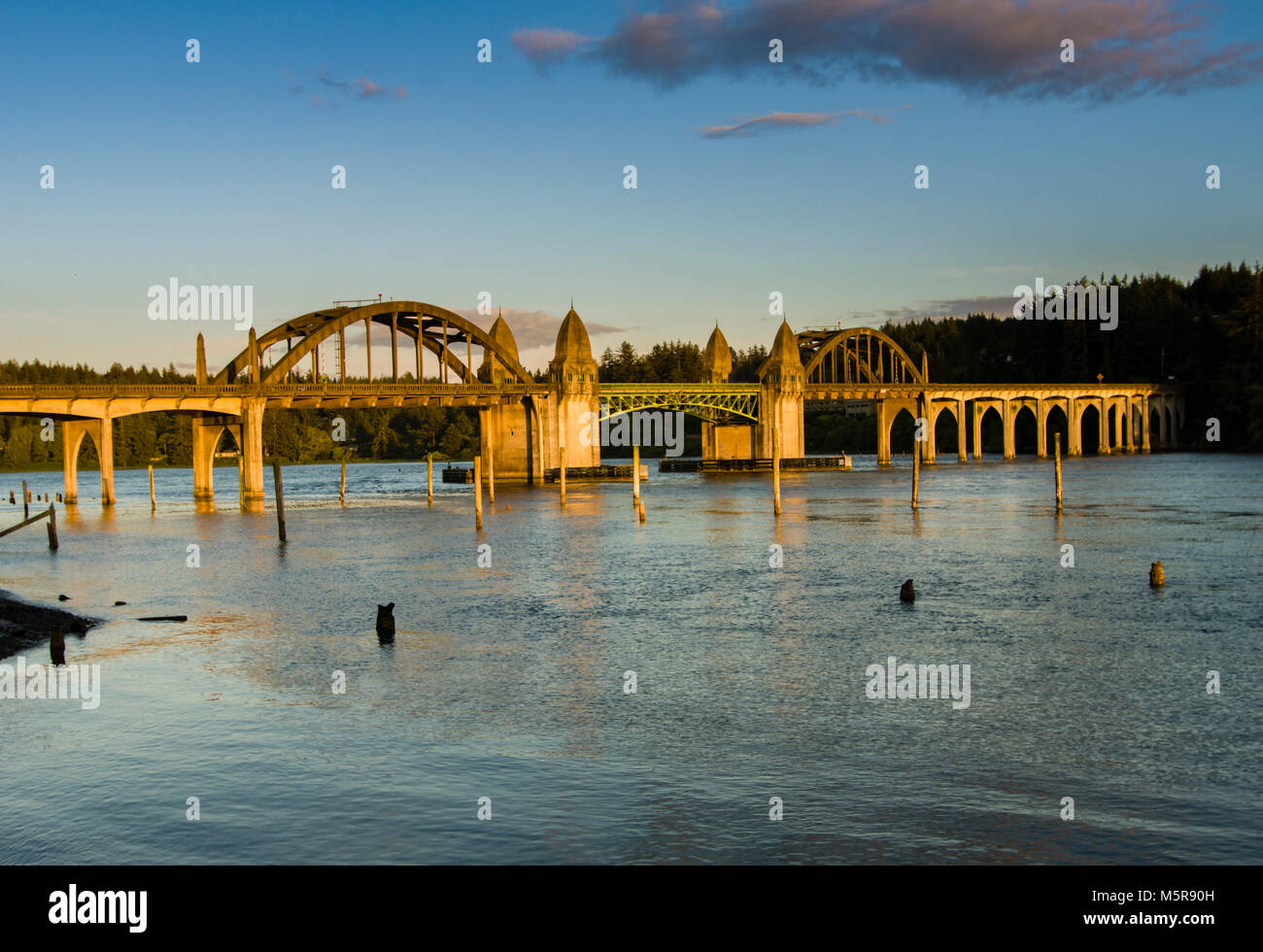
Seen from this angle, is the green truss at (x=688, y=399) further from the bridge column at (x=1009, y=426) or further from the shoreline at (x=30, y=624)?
the shoreline at (x=30, y=624)

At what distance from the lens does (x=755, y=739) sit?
22172mm

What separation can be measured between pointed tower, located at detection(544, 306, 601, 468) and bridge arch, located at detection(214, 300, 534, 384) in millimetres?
4861

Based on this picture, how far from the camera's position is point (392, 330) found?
12069 cm

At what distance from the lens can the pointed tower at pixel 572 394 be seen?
138125 mm

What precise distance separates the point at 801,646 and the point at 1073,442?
575 ft

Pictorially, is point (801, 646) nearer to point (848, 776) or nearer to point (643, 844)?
point (848, 776)

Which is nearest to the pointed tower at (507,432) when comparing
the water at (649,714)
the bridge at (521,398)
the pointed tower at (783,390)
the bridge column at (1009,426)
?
the bridge at (521,398)

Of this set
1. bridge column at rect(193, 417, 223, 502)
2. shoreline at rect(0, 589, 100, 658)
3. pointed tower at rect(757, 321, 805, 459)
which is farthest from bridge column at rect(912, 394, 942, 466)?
shoreline at rect(0, 589, 100, 658)

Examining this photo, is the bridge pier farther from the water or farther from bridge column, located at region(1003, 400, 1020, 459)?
bridge column, located at region(1003, 400, 1020, 459)

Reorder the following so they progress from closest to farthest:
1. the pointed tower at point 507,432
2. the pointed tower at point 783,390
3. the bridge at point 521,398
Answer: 1. the bridge at point 521,398
2. the pointed tower at point 507,432
3. the pointed tower at point 783,390

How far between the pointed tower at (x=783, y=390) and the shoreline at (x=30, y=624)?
129 m

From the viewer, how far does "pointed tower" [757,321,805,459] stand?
164000mm

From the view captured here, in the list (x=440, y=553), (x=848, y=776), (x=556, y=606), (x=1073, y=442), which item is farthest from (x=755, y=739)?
(x=1073, y=442)
